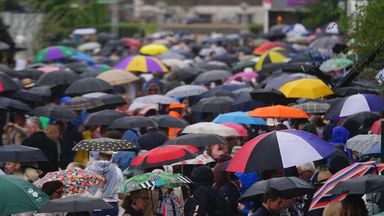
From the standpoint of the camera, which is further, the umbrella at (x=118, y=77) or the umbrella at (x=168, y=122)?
the umbrella at (x=118, y=77)

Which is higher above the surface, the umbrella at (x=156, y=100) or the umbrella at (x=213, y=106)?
the umbrella at (x=213, y=106)

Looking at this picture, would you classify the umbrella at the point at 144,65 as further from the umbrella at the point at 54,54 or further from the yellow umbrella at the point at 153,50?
the yellow umbrella at the point at 153,50

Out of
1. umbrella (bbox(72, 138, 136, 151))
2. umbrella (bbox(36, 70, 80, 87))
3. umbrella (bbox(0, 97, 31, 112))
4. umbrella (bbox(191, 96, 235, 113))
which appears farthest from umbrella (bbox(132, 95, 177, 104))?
umbrella (bbox(72, 138, 136, 151))

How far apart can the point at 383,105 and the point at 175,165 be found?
11.6 ft

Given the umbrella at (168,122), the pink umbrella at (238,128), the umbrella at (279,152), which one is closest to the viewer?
the umbrella at (279,152)

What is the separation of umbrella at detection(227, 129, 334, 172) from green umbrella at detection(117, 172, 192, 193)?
622mm

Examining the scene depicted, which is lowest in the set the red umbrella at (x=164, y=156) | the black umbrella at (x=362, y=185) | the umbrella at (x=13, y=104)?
the umbrella at (x=13, y=104)

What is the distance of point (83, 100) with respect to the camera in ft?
74.8

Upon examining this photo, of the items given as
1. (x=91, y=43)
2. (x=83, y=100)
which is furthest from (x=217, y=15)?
(x=83, y=100)

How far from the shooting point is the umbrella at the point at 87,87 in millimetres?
24641

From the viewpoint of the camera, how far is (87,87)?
24.7m

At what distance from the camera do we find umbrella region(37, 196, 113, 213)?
11.9 metres

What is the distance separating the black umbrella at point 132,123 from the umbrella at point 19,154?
3419 mm

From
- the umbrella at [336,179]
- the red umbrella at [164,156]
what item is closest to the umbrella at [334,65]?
the red umbrella at [164,156]
